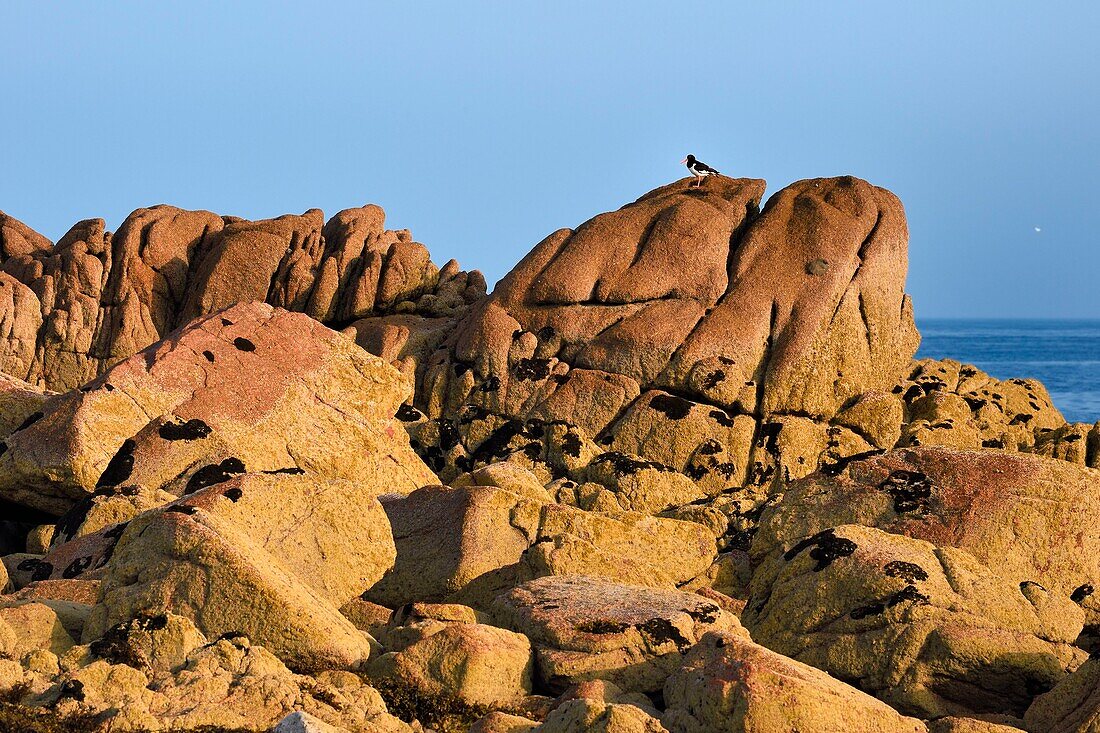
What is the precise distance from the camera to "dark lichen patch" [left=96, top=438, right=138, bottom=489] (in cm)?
2938

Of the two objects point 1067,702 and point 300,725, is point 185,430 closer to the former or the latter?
point 300,725

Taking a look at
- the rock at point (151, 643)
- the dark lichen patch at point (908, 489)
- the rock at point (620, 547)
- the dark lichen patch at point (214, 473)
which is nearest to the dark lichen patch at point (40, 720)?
the rock at point (151, 643)

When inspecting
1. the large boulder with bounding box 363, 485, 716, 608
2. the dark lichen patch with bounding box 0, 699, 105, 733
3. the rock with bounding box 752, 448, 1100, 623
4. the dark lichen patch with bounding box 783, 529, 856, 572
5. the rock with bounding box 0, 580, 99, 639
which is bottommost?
the dark lichen patch with bounding box 0, 699, 105, 733

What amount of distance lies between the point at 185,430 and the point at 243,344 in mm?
3930

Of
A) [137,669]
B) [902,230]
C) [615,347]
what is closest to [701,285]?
[615,347]

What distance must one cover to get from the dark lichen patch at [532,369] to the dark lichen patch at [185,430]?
12453 millimetres

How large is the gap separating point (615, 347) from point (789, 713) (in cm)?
2581

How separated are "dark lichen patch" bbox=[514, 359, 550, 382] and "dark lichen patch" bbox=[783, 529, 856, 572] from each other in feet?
61.3

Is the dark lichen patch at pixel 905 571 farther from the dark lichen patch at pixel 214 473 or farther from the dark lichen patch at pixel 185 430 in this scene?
the dark lichen patch at pixel 185 430

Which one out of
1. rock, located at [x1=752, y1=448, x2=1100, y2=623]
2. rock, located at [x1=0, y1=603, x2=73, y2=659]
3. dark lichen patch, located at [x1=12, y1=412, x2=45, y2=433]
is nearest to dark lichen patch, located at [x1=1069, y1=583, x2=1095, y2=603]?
rock, located at [x1=752, y1=448, x2=1100, y2=623]

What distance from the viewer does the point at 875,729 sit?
16156 millimetres

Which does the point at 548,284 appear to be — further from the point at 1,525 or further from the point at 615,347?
the point at 1,525

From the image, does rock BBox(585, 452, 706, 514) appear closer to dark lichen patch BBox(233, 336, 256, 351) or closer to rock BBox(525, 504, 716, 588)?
rock BBox(525, 504, 716, 588)

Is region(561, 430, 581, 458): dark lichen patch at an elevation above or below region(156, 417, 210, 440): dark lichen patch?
above
